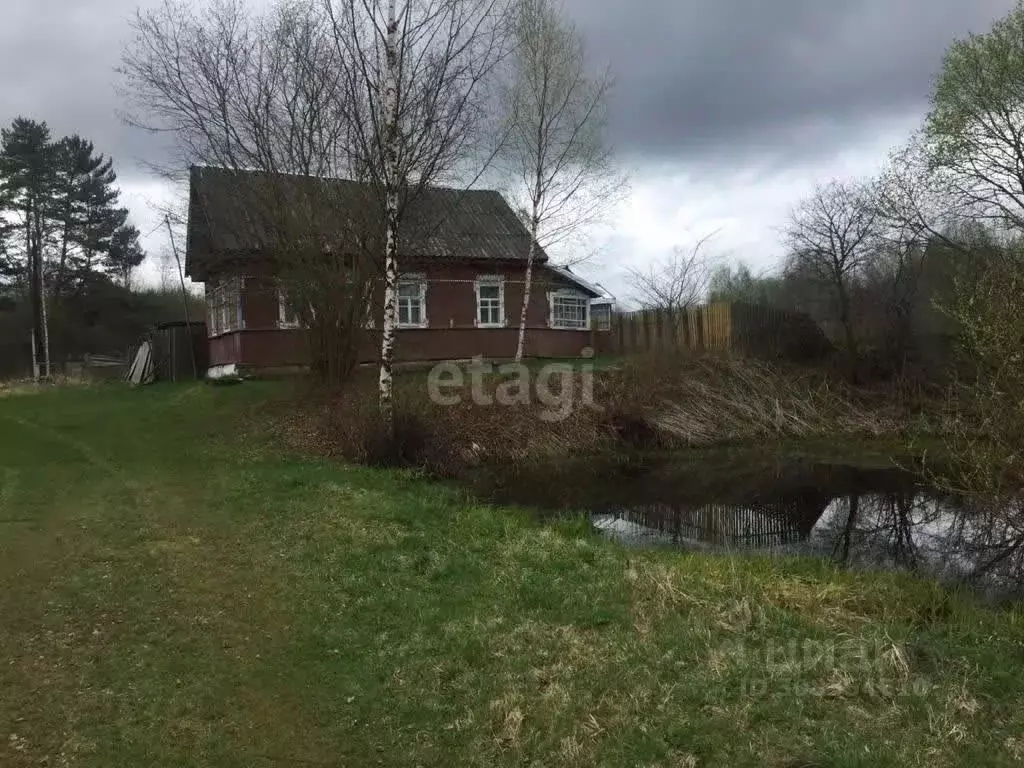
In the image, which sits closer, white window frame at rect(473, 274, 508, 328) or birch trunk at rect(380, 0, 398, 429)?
birch trunk at rect(380, 0, 398, 429)

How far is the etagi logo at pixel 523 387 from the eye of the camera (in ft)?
56.9

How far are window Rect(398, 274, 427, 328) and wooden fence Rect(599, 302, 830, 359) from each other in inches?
269

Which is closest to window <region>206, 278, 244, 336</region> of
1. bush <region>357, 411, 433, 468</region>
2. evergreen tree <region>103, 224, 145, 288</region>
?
bush <region>357, 411, 433, 468</region>

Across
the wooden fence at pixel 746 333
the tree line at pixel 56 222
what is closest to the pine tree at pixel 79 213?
the tree line at pixel 56 222

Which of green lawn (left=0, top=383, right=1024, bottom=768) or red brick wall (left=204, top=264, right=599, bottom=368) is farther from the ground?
red brick wall (left=204, top=264, right=599, bottom=368)

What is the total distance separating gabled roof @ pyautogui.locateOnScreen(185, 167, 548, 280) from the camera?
51.7 feet

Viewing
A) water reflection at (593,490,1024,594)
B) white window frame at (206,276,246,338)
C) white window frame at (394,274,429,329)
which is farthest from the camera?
white window frame at (394,274,429,329)

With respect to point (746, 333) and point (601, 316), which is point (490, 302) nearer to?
point (601, 316)

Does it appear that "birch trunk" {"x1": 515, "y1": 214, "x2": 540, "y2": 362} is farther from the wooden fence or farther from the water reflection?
the water reflection

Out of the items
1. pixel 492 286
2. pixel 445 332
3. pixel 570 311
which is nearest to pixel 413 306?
pixel 445 332

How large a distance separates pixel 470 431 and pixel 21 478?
8024 millimetres

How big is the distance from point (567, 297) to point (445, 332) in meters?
4.90

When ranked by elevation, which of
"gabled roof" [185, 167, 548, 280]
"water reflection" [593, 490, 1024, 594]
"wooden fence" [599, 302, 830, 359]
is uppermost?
"gabled roof" [185, 167, 548, 280]

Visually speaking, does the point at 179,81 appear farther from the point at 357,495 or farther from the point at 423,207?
the point at 357,495
